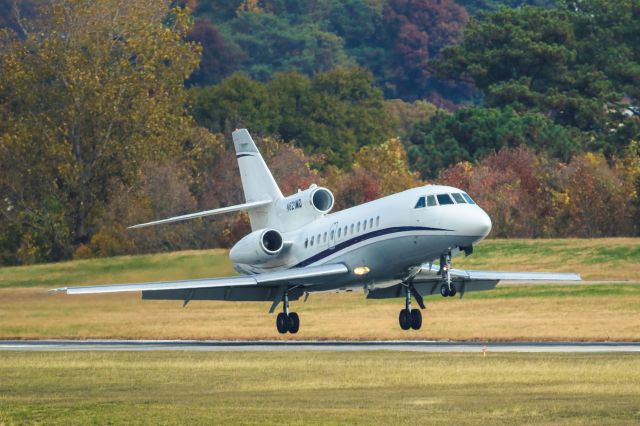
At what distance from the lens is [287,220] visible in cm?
4912

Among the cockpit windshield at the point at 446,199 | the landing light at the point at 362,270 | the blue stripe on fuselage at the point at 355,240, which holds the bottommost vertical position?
the landing light at the point at 362,270

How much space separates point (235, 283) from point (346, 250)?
12.7 ft

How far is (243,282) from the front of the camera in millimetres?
46438

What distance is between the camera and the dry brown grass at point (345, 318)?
52875 millimetres

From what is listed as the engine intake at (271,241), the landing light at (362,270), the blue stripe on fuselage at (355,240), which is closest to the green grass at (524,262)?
the engine intake at (271,241)

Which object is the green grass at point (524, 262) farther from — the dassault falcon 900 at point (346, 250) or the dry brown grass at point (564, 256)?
the dassault falcon 900 at point (346, 250)

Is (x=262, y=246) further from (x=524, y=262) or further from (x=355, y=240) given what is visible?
(x=524, y=262)

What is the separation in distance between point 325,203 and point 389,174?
3710cm

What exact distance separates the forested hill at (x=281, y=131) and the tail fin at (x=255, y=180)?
27889 millimetres

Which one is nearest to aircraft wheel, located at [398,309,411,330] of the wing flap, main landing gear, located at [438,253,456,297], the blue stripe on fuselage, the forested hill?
the wing flap

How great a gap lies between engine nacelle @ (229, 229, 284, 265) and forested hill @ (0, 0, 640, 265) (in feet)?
106

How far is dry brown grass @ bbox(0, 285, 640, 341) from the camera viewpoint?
52875 mm

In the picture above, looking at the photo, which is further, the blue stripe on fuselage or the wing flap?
the wing flap

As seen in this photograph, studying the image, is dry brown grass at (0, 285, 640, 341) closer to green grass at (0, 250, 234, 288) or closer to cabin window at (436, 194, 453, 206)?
green grass at (0, 250, 234, 288)
